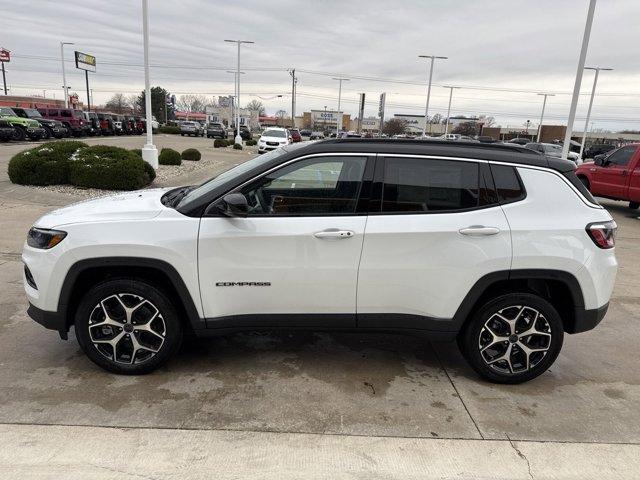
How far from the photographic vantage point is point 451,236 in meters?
3.40

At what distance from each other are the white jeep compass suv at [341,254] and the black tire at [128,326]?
11mm

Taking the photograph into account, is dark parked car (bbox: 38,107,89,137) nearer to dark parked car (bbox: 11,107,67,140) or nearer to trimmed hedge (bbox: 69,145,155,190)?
dark parked car (bbox: 11,107,67,140)

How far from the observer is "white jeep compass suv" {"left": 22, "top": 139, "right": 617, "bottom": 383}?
336cm

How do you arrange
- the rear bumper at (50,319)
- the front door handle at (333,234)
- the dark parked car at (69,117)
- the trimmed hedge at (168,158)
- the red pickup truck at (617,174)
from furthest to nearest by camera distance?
the dark parked car at (69,117), the trimmed hedge at (168,158), the red pickup truck at (617,174), the rear bumper at (50,319), the front door handle at (333,234)

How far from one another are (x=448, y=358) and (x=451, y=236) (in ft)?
4.30

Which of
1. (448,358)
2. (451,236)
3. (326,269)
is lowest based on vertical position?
(448,358)

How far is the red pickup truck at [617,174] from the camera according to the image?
39.9ft

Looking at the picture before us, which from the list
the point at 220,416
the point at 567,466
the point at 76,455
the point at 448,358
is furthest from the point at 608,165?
the point at 76,455

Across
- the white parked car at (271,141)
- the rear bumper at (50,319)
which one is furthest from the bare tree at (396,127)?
the rear bumper at (50,319)

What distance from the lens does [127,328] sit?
3.51 meters

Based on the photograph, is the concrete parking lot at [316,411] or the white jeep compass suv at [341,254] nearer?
the concrete parking lot at [316,411]

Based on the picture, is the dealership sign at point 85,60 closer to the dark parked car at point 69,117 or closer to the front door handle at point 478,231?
the dark parked car at point 69,117

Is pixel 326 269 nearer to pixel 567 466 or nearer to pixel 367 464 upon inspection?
pixel 367 464

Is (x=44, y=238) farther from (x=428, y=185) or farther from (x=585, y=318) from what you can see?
(x=585, y=318)
